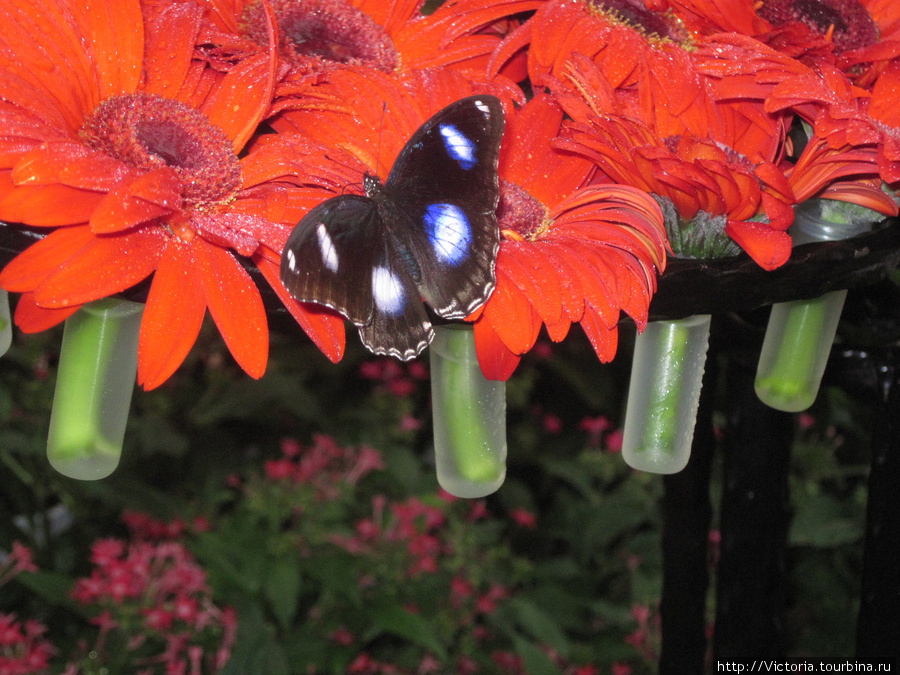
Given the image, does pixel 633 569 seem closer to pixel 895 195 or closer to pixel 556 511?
A: pixel 556 511

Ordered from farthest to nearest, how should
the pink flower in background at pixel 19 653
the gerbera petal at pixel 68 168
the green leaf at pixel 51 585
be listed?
the green leaf at pixel 51 585 → the pink flower in background at pixel 19 653 → the gerbera petal at pixel 68 168

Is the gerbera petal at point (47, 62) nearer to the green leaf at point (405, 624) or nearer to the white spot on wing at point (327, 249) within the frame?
the white spot on wing at point (327, 249)

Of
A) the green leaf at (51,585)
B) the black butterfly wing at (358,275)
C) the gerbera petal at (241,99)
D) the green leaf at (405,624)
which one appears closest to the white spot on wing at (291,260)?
the black butterfly wing at (358,275)

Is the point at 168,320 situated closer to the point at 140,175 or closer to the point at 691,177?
the point at 140,175

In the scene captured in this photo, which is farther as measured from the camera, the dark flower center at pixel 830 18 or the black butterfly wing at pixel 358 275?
the dark flower center at pixel 830 18

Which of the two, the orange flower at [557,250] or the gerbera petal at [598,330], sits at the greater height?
the orange flower at [557,250]

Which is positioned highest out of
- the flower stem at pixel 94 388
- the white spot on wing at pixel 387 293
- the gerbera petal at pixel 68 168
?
the gerbera petal at pixel 68 168

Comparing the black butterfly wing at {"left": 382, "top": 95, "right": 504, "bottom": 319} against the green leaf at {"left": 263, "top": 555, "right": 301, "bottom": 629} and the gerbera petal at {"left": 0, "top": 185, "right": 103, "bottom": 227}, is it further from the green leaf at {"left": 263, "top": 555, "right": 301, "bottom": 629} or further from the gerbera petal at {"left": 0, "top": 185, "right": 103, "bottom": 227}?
the green leaf at {"left": 263, "top": 555, "right": 301, "bottom": 629}

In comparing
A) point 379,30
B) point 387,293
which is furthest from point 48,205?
point 379,30
